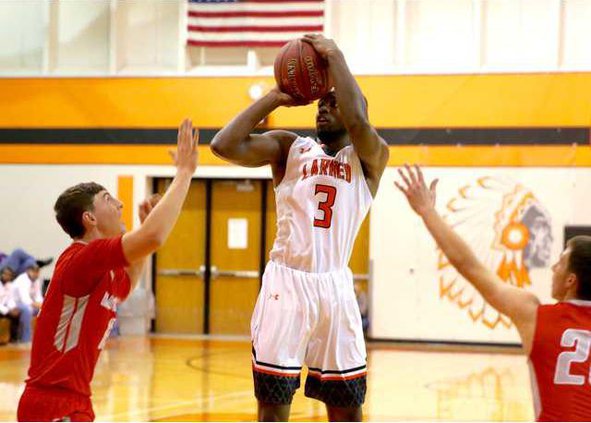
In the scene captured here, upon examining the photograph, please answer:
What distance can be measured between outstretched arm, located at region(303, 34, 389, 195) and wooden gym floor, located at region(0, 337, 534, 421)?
13.5 ft

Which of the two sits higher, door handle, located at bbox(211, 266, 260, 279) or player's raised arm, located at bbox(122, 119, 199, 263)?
player's raised arm, located at bbox(122, 119, 199, 263)

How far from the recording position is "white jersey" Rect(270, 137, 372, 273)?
176 inches

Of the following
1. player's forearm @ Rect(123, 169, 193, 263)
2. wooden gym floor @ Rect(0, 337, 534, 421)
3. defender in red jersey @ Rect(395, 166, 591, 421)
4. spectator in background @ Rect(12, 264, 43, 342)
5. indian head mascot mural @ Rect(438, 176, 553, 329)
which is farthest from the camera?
indian head mascot mural @ Rect(438, 176, 553, 329)

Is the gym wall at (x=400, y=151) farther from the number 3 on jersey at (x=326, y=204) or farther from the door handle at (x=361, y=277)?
the number 3 on jersey at (x=326, y=204)

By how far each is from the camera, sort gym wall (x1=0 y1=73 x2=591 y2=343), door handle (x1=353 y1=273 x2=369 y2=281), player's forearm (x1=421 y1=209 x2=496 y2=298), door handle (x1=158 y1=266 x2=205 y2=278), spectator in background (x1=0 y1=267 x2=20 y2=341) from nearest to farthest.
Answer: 1. player's forearm (x1=421 y1=209 x2=496 y2=298)
2. spectator in background (x1=0 y1=267 x2=20 y2=341)
3. gym wall (x1=0 y1=73 x2=591 y2=343)
4. door handle (x1=353 y1=273 x2=369 y2=281)
5. door handle (x1=158 y1=266 x2=205 y2=278)

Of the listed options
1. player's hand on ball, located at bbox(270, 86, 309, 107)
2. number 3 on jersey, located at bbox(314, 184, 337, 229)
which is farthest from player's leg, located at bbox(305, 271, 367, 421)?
player's hand on ball, located at bbox(270, 86, 309, 107)

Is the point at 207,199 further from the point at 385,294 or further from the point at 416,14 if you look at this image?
the point at 416,14

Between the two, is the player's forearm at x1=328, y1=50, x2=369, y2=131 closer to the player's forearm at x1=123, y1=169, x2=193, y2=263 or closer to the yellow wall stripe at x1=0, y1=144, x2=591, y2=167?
Result: the player's forearm at x1=123, y1=169, x2=193, y2=263

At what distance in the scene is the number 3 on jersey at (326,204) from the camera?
14.7ft

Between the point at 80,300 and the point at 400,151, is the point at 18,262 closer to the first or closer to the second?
the point at 400,151

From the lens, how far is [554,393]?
3.34 meters

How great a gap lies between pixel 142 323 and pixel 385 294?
434 centimetres

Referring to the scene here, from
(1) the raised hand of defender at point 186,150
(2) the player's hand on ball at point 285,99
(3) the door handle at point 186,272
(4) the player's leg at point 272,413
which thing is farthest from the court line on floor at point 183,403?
(3) the door handle at point 186,272

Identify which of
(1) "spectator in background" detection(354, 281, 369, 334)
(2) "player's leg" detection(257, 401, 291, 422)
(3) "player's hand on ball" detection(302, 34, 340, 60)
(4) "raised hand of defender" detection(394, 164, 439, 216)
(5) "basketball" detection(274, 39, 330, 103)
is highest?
(3) "player's hand on ball" detection(302, 34, 340, 60)
